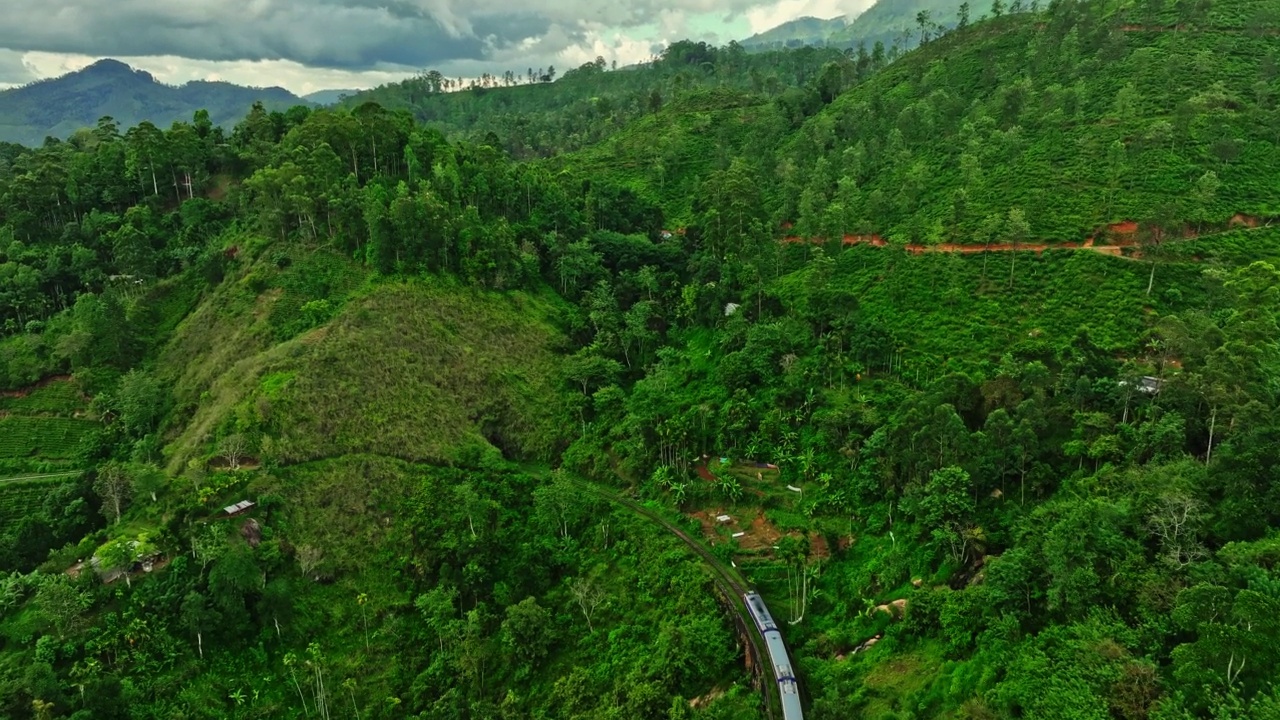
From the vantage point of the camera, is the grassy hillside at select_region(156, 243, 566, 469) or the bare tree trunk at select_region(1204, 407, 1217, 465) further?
the grassy hillside at select_region(156, 243, 566, 469)

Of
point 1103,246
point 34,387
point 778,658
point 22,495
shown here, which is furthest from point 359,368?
point 1103,246

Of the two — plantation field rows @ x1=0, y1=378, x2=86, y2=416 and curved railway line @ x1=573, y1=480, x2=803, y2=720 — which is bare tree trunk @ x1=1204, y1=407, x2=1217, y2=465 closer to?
curved railway line @ x1=573, y1=480, x2=803, y2=720

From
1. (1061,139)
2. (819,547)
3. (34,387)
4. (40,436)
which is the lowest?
(819,547)

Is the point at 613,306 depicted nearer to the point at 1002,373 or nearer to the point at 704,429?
the point at 704,429

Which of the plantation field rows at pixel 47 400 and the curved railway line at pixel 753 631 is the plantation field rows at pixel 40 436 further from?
the curved railway line at pixel 753 631

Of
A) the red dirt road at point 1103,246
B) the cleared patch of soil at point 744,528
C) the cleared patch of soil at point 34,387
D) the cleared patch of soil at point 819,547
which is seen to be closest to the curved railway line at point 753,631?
the cleared patch of soil at point 744,528

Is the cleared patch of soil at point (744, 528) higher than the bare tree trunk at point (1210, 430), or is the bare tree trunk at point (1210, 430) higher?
the bare tree trunk at point (1210, 430)

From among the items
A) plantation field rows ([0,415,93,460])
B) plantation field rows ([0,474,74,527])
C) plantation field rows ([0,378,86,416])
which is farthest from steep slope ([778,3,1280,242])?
plantation field rows ([0,378,86,416])

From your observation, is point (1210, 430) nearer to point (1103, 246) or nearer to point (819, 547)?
point (819, 547)
